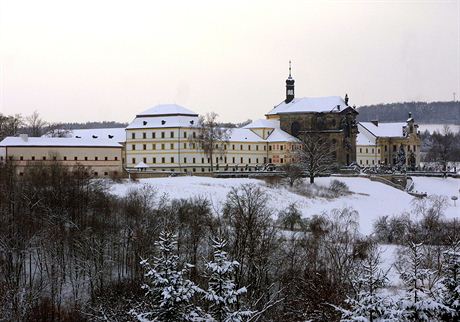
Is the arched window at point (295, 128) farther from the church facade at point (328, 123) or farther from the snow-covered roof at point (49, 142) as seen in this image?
the snow-covered roof at point (49, 142)

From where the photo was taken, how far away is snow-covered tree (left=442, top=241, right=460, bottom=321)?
51.2ft

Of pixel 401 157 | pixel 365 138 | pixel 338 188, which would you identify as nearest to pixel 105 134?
pixel 338 188

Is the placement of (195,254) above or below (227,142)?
below

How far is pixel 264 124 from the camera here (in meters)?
90.8

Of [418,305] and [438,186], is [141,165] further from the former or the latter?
[418,305]

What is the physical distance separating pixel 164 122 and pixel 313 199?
25.4 metres

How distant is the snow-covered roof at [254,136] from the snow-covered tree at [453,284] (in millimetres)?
69459

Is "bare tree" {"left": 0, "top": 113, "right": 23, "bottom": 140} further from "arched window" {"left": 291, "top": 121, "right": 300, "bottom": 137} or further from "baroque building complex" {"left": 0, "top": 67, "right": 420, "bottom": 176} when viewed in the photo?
"arched window" {"left": 291, "top": 121, "right": 300, "bottom": 137}

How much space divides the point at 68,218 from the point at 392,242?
2275 centimetres

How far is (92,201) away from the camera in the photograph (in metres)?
45.7

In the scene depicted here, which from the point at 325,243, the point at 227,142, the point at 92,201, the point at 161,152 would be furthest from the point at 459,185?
the point at 92,201

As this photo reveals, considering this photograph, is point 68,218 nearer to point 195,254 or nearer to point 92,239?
point 92,239

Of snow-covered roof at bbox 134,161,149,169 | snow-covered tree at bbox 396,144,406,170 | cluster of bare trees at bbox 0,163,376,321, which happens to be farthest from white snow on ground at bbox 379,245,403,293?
snow-covered tree at bbox 396,144,406,170

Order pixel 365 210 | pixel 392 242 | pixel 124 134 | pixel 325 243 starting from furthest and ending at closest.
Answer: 1. pixel 124 134
2. pixel 365 210
3. pixel 392 242
4. pixel 325 243
